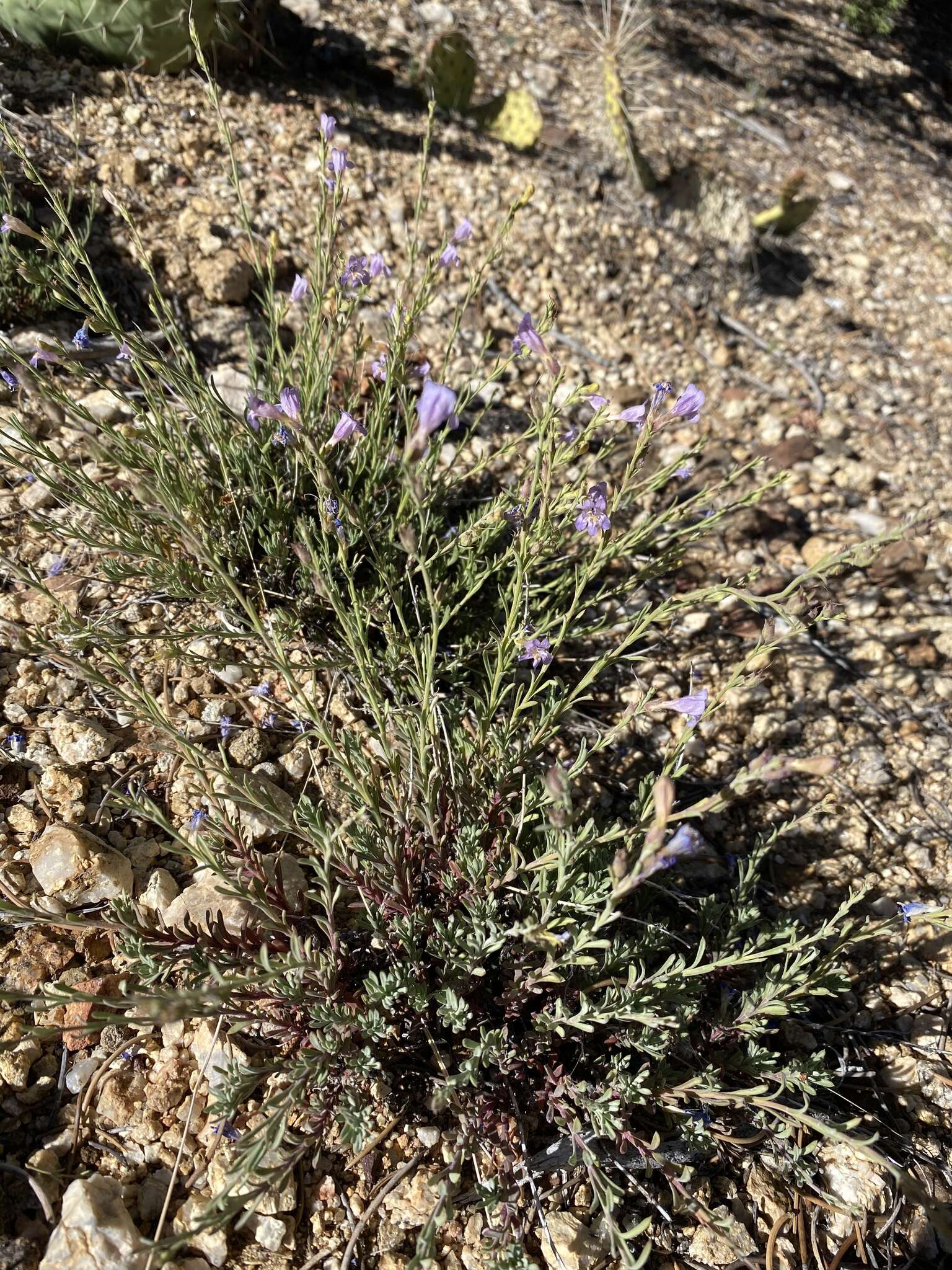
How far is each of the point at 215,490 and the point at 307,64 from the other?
2890 millimetres

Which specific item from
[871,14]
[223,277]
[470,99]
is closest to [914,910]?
[223,277]

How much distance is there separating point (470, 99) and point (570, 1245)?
17.0 feet

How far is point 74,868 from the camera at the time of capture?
213cm

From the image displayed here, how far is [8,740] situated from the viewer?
2.32m

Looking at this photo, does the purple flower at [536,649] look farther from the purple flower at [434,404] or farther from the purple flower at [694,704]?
the purple flower at [434,404]

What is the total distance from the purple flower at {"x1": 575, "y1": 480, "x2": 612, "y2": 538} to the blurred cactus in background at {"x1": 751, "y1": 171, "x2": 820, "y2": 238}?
11.5ft

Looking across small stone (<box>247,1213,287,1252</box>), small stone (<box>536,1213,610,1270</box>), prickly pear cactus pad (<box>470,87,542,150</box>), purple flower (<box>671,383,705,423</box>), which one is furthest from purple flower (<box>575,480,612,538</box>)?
prickly pear cactus pad (<box>470,87,542,150</box>)

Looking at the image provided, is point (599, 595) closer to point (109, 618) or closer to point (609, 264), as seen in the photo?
point (109, 618)

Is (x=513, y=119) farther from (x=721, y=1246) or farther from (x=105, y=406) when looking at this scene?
(x=721, y=1246)

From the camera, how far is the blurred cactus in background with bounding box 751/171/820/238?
471 centimetres

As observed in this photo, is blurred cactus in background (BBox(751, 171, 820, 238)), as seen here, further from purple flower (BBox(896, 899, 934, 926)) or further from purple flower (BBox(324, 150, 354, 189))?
purple flower (BBox(896, 899, 934, 926))

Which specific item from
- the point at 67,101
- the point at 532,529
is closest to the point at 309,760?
the point at 532,529

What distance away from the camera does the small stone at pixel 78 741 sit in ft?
7.74

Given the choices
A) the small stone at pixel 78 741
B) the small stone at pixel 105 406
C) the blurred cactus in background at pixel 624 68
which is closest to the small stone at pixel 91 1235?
the small stone at pixel 78 741
